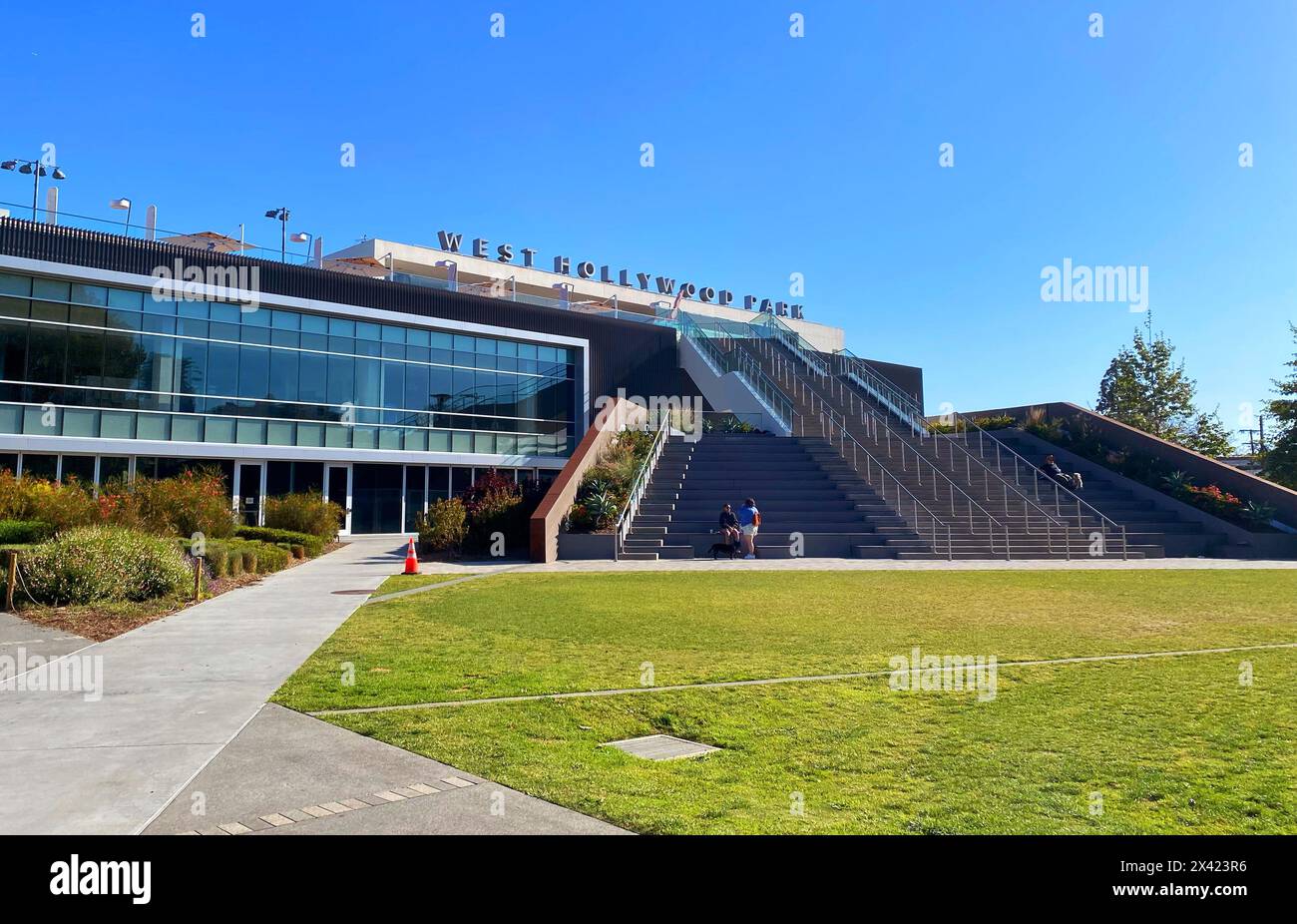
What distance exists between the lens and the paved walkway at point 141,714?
4457 mm

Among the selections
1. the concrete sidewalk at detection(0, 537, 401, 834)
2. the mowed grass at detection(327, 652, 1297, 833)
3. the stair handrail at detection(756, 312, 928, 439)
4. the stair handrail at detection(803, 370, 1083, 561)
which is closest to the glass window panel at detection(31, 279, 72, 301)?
the concrete sidewalk at detection(0, 537, 401, 834)

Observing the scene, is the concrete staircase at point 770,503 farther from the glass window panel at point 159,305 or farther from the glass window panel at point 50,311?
the glass window panel at point 50,311

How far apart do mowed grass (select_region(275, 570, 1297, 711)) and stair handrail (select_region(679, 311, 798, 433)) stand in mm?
17322

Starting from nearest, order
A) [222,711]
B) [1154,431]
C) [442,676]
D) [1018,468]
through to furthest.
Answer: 1. [222,711]
2. [442,676]
3. [1018,468]
4. [1154,431]

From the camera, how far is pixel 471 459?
110 ft

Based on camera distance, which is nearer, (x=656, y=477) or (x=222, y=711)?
(x=222, y=711)

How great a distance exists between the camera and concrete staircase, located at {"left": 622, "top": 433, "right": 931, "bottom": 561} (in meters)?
22.6

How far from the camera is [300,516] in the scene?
25.3 m

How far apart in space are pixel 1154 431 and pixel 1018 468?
1818cm

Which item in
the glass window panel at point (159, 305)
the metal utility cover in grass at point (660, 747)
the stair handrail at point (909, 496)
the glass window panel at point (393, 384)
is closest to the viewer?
the metal utility cover in grass at point (660, 747)

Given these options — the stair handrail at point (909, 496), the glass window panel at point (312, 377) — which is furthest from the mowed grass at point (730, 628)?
the glass window panel at point (312, 377)

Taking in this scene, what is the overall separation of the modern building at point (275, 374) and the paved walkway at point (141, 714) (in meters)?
17.3
